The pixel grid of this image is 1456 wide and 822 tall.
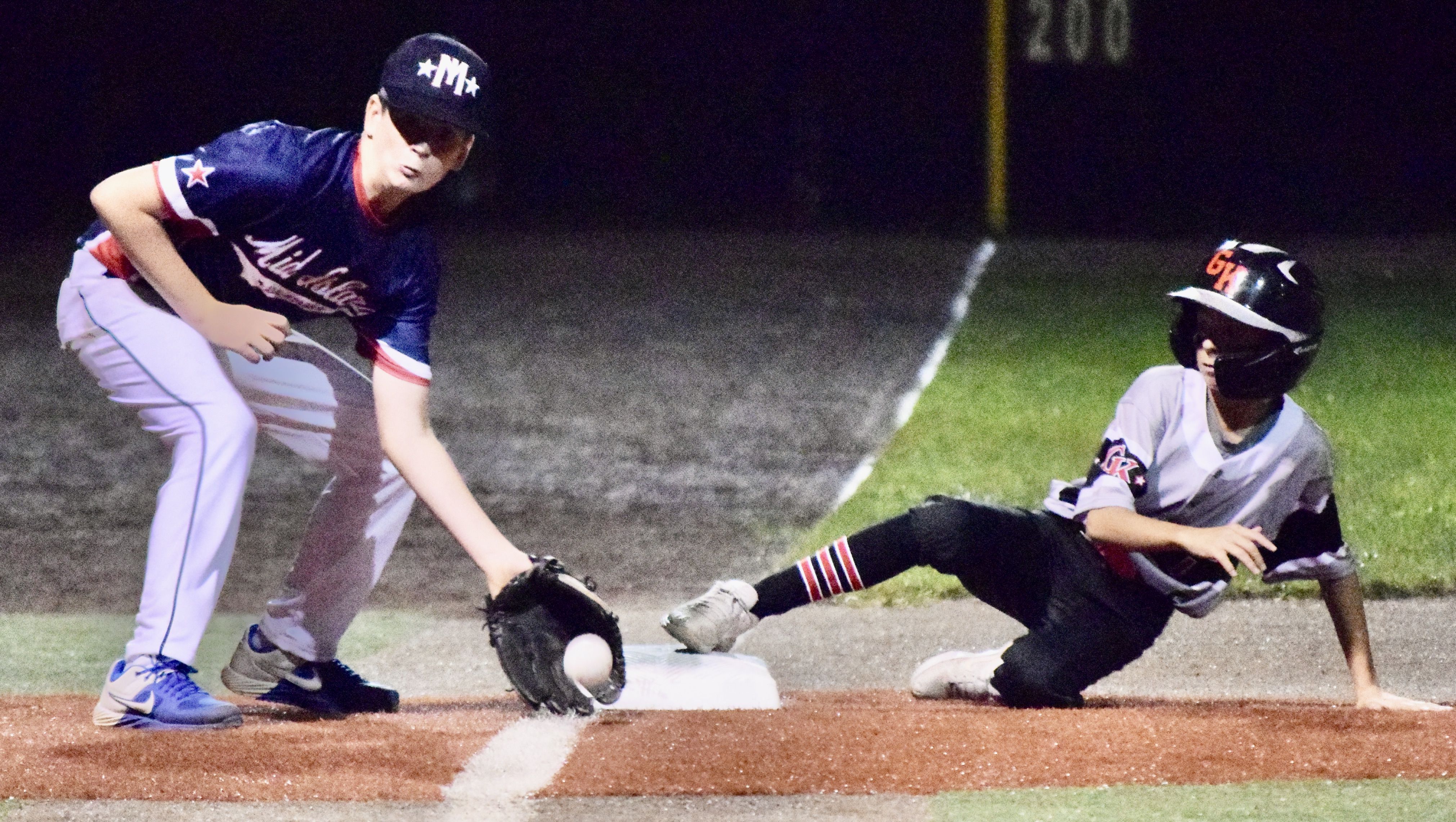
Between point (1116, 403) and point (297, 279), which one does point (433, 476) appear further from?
point (1116, 403)

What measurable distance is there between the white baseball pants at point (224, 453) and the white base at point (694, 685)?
2.29 feet

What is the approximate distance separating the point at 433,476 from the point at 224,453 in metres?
0.46

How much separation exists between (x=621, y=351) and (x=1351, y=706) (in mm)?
6994

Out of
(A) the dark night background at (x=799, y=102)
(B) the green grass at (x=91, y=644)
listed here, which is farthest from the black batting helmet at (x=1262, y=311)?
(A) the dark night background at (x=799, y=102)

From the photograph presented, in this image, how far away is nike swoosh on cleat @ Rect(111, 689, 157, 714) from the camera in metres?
4.07

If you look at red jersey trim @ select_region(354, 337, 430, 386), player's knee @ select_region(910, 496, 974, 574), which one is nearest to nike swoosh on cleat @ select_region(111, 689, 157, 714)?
red jersey trim @ select_region(354, 337, 430, 386)

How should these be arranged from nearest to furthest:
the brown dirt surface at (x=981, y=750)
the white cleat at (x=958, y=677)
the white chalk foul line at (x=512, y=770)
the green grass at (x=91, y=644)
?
the white chalk foul line at (x=512, y=770) → the brown dirt surface at (x=981, y=750) → the white cleat at (x=958, y=677) → the green grass at (x=91, y=644)

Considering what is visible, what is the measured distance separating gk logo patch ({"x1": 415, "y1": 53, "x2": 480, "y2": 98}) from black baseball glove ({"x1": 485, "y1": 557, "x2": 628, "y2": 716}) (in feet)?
3.52

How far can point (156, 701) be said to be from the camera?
407 cm

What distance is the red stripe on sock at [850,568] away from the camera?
4820 mm

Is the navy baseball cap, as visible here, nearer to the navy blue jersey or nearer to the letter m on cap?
the letter m on cap

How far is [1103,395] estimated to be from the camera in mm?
9742

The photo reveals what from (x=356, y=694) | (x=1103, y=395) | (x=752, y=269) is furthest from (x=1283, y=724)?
(x=752, y=269)

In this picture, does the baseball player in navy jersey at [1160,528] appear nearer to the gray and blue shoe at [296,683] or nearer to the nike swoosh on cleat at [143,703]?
the gray and blue shoe at [296,683]
